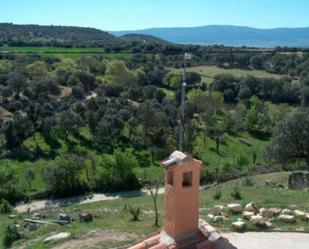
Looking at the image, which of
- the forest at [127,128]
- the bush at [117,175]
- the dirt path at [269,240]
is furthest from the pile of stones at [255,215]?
the bush at [117,175]

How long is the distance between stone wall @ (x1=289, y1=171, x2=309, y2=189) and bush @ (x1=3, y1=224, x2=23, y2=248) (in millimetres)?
18227

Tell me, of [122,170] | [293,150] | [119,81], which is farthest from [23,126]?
[119,81]

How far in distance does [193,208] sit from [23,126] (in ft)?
157

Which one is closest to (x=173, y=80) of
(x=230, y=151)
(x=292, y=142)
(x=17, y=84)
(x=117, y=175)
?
(x=17, y=84)

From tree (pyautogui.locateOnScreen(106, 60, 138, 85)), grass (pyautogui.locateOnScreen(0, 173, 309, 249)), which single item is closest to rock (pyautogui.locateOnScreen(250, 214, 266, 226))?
grass (pyautogui.locateOnScreen(0, 173, 309, 249))

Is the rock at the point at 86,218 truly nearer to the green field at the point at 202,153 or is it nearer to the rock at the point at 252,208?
the rock at the point at 252,208

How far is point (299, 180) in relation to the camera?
32250 mm

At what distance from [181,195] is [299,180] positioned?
66.5ft

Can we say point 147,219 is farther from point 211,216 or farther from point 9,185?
point 9,185

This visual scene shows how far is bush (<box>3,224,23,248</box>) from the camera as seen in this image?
21.3 meters

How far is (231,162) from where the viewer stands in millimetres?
56125

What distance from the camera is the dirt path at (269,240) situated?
17828mm

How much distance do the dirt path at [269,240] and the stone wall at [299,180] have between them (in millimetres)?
12918

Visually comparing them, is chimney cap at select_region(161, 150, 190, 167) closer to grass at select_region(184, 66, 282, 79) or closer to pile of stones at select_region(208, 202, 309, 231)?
pile of stones at select_region(208, 202, 309, 231)
